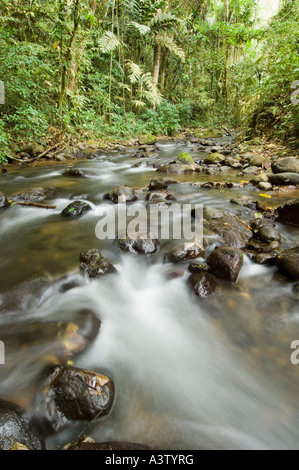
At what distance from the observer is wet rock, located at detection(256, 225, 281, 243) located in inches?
127

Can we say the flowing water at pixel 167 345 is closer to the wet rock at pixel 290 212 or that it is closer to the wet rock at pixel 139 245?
the wet rock at pixel 139 245

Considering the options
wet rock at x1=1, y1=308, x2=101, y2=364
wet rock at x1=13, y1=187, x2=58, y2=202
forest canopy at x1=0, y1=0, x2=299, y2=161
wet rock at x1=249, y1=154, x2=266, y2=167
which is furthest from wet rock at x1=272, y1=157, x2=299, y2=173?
wet rock at x1=1, y1=308, x2=101, y2=364

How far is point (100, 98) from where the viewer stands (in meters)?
10.9

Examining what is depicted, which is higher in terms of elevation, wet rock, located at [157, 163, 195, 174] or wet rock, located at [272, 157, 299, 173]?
wet rock, located at [272, 157, 299, 173]

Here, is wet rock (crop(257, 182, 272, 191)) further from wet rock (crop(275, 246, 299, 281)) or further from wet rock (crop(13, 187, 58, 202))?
wet rock (crop(13, 187, 58, 202))

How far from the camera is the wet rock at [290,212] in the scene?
3.67m

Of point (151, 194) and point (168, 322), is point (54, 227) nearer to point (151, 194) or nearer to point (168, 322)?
point (151, 194)

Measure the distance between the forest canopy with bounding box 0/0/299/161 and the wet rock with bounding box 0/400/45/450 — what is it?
5679 mm

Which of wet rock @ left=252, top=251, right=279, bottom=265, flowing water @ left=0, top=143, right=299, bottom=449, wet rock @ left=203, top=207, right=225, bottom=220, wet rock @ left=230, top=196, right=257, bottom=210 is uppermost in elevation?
wet rock @ left=230, top=196, right=257, bottom=210

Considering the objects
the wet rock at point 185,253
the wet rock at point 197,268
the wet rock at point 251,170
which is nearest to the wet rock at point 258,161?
the wet rock at point 251,170

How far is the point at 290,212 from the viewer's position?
3.74m

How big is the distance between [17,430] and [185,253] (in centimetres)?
218

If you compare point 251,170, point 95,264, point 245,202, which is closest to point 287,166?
point 251,170

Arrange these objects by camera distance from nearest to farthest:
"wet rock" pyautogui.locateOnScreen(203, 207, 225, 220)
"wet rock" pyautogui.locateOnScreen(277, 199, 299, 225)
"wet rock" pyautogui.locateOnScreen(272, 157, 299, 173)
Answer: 1. "wet rock" pyautogui.locateOnScreen(277, 199, 299, 225)
2. "wet rock" pyautogui.locateOnScreen(203, 207, 225, 220)
3. "wet rock" pyautogui.locateOnScreen(272, 157, 299, 173)
